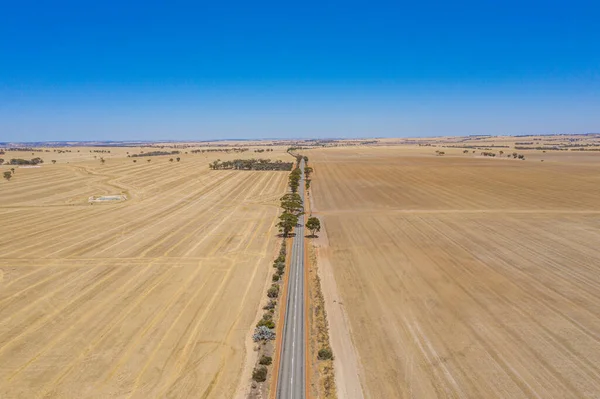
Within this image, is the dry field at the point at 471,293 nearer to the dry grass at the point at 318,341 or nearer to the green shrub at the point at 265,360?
the dry grass at the point at 318,341

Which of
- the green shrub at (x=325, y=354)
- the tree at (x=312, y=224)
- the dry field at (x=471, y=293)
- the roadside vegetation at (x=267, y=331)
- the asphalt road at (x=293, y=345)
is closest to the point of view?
the asphalt road at (x=293, y=345)

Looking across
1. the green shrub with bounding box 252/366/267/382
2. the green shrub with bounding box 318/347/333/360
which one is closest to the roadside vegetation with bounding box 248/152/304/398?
the green shrub with bounding box 252/366/267/382

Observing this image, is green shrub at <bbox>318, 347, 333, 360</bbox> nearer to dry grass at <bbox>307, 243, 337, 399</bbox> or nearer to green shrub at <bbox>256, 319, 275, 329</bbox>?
dry grass at <bbox>307, 243, 337, 399</bbox>

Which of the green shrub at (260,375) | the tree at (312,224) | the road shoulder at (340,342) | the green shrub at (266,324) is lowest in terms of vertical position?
the road shoulder at (340,342)

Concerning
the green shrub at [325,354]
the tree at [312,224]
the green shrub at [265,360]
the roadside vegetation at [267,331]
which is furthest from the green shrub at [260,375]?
the tree at [312,224]

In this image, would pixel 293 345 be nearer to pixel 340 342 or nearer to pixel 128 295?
pixel 340 342

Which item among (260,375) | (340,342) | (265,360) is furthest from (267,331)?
(340,342)

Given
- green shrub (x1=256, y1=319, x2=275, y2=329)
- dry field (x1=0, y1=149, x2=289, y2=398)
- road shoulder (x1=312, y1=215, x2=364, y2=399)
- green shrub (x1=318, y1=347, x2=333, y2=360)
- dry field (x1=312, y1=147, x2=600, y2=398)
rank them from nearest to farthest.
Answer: road shoulder (x1=312, y1=215, x2=364, y2=399)
dry field (x1=0, y1=149, x2=289, y2=398)
dry field (x1=312, y1=147, x2=600, y2=398)
green shrub (x1=318, y1=347, x2=333, y2=360)
green shrub (x1=256, y1=319, x2=275, y2=329)
